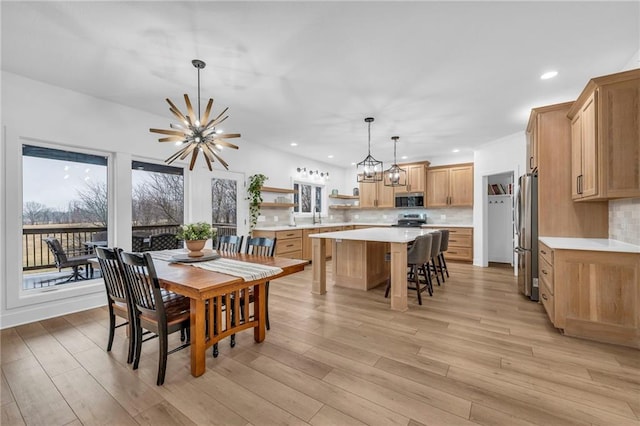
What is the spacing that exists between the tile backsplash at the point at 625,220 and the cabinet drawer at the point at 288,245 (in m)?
4.69

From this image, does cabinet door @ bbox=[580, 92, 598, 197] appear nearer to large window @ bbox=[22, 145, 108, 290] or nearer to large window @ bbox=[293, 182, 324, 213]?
large window @ bbox=[293, 182, 324, 213]

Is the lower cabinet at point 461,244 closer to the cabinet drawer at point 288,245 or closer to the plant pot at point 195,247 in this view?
the cabinet drawer at point 288,245

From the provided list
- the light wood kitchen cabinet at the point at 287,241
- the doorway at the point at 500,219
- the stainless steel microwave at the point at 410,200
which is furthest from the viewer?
the stainless steel microwave at the point at 410,200

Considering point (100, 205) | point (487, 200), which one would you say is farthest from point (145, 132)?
point (487, 200)

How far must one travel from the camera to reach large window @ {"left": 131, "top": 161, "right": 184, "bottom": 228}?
154 inches

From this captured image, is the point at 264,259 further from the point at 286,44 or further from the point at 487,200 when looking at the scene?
the point at 487,200

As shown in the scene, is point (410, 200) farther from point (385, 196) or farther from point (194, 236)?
point (194, 236)

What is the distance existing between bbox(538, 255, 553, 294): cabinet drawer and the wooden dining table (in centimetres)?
254

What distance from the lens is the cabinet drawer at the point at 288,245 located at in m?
5.37

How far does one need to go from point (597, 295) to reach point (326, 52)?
3.30 m

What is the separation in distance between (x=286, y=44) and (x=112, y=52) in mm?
1620

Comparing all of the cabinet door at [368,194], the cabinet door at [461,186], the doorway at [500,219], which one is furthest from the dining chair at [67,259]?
the doorway at [500,219]

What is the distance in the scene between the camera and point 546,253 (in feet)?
9.63

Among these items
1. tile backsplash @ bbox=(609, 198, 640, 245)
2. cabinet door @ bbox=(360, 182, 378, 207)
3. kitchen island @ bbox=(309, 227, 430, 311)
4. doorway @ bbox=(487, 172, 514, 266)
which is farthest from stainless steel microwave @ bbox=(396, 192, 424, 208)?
tile backsplash @ bbox=(609, 198, 640, 245)
